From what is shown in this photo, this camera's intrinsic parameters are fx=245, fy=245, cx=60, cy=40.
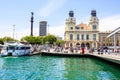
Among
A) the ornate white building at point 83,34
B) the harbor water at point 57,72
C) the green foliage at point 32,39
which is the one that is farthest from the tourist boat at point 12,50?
the ornate white building at point 83,34

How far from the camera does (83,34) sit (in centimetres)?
13050

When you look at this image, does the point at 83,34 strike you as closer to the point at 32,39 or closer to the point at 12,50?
the point at 32,39

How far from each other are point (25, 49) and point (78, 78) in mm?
41192

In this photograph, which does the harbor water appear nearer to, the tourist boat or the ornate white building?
the tourist boat

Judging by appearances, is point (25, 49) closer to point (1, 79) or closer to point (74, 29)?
point (1, 79)

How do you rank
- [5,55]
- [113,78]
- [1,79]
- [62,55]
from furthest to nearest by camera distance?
[62,55] < [5,55] < [113,78] < [1,79]

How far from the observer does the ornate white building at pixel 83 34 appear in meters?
128

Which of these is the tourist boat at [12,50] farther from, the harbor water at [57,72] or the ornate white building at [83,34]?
the ornate white building at [83,34]

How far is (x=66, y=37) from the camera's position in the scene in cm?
12925

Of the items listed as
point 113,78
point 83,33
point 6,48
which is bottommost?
point 113,78

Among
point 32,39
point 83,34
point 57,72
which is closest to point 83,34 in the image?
point 83,34

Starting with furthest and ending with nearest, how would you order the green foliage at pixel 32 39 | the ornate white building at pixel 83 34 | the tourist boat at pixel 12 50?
the ornate white building at pixel 83 34
the green foliage at pixel 32 39
the tourist boat at pixel 12 50

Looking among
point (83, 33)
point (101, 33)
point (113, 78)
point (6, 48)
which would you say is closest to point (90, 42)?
point (83, 33)

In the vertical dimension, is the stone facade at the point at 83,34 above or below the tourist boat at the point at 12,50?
above
